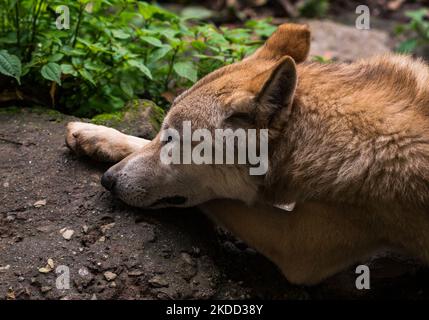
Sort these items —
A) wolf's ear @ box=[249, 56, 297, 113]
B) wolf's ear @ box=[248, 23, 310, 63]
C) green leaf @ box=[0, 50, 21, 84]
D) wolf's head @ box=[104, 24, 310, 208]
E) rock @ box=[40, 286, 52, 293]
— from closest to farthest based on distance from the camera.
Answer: wolf's ear @ box=[249, 56, 297, 113]
rock @ box=[40, 286, 52, 293]
wolf's head @ box=[104, 24, 310, 208]
wolf's ear @ box=[248, 23, 310, 63]
green leaf @ box=[0, 50, 21, 84]

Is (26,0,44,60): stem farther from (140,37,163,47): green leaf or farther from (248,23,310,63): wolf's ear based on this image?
(248,23,310,63): wolf's ear

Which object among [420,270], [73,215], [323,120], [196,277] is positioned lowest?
[420,270]

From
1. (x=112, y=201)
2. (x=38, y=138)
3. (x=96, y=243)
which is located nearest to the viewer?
(x=96, y=243)

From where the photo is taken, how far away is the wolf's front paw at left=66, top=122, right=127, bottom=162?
4145mm

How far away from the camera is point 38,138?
14.5 ft

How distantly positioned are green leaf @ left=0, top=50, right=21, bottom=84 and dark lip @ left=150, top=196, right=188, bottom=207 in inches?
51.3

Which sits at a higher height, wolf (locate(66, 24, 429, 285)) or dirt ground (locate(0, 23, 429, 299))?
wolf (locate(66, 24, 429, 285))

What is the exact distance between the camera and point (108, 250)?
144 inches

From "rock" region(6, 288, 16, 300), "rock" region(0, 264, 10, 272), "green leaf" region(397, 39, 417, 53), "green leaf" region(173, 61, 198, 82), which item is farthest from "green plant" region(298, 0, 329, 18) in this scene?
"rock" region(6, 288, 16, 300)

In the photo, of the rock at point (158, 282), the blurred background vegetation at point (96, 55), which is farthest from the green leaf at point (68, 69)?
the rock at point (158, 282)

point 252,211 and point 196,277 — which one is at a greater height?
point 252,211

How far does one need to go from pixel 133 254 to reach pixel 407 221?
4.96 ft

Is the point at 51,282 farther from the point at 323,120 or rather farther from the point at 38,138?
the point at 323,120

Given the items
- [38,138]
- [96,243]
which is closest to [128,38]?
[38,138]
